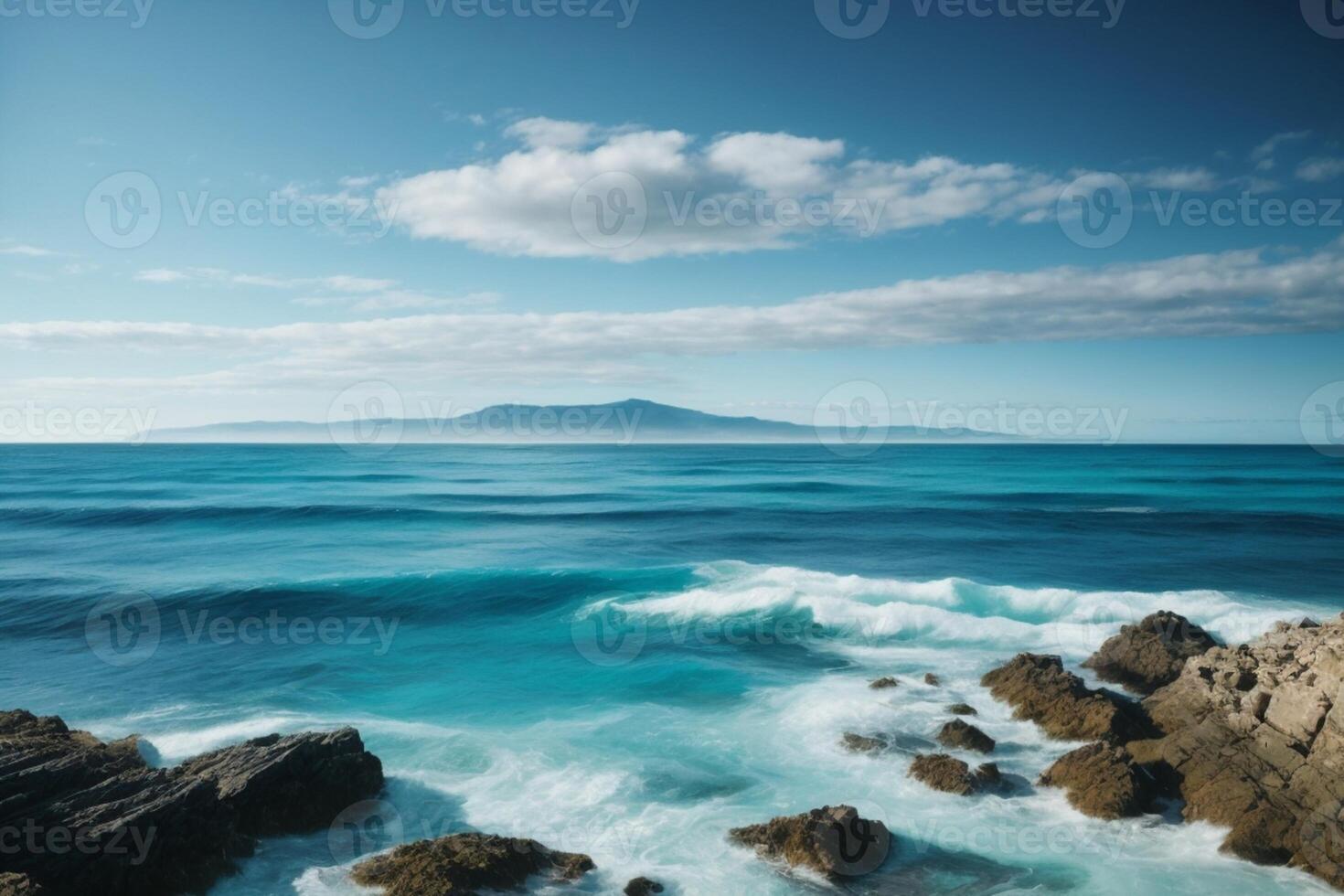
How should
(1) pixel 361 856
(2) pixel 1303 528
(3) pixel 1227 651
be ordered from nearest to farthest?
1. (1) pixel 361 856
2. (3) pixel 1227 651
3. (2) pixel 1303 528

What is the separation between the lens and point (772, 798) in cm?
1066

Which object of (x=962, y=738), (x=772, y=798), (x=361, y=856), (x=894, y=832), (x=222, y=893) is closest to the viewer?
(x=222, y=893)

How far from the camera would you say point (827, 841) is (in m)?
8.95

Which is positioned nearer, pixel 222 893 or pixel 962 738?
pixel 222 893

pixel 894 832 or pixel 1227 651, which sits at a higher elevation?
pixel 1227 651

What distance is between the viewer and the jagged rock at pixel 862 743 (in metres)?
11.9

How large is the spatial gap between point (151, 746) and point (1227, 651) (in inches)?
741

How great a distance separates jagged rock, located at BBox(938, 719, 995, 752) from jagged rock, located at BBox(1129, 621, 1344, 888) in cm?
219

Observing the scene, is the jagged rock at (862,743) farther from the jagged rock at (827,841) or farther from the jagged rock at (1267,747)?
the jagged rock at (1267,747)

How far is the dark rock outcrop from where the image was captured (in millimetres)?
7875

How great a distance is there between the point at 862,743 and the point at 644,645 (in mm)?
7917

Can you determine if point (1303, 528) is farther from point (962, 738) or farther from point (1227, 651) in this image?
point (962, 738)

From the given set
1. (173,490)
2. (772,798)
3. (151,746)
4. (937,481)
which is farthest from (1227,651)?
(173,490)

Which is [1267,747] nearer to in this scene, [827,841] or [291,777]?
[827,841]
